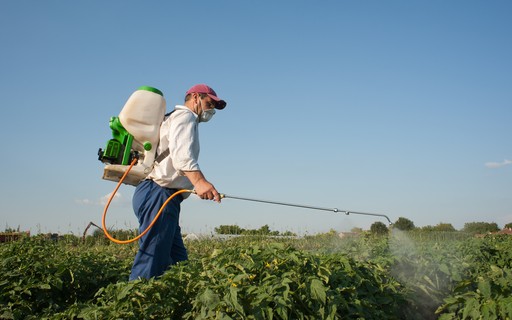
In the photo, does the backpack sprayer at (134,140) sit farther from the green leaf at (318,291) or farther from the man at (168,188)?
the green leaf at (318,291)

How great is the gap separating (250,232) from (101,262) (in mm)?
7849

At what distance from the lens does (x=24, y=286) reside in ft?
13.6

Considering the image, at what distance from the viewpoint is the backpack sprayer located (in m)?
3.89

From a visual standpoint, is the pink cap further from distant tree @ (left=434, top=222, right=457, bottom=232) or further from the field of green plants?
distant tree @ (left=434, top=222, right=457, bottom=232)

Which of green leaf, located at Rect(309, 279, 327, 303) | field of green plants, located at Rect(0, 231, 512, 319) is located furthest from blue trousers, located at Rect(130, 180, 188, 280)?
green leaf, located at Rect(309, 279, 327, 303)

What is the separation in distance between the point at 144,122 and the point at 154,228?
86cm

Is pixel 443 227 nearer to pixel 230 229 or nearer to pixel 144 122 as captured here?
pixel 230 229

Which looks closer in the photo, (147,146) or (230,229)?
(147,146)

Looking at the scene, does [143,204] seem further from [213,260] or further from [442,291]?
[442,291]

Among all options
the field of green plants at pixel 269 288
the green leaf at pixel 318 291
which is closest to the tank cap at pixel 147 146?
the field of green plants at pixel 269 288

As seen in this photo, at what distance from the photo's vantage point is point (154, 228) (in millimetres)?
3664

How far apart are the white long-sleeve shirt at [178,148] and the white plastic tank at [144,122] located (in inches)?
2.4

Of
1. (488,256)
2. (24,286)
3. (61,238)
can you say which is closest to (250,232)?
(61,238)

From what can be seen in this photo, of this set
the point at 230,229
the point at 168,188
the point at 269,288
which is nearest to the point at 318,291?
the point at 269,288
